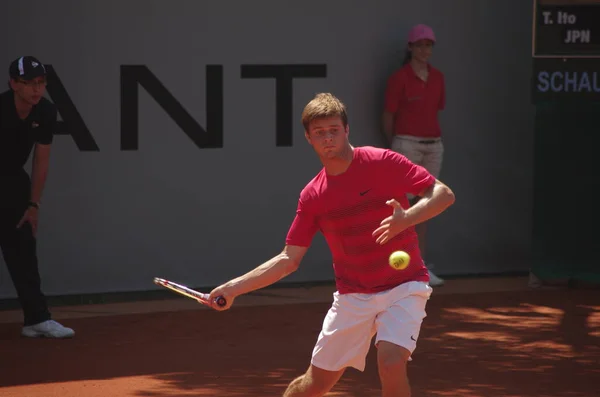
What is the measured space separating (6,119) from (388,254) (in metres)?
3.95

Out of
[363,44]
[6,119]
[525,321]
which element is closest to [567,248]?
[525,321]

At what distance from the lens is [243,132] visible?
1089cm

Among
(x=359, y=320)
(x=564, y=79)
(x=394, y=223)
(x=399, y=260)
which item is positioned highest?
(x=564, y=79)

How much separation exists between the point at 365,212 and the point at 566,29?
5.43 metres

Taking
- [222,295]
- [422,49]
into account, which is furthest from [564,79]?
[222,295]

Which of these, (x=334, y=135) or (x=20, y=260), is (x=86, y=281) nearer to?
(x=20, y=260)

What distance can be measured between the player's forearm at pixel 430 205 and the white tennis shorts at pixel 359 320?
1.45 feet

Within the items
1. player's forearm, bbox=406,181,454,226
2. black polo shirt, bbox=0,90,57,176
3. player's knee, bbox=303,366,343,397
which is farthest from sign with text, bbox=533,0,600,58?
player's knee, bbox=303,366,343,397

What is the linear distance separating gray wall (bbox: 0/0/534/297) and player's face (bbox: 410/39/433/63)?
1.71ft

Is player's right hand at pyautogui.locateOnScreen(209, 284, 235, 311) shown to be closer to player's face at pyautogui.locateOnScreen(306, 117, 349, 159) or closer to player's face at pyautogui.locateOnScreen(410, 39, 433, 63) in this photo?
player's face at pyautogui.locateOnScreen(306, 117, 349, 159)

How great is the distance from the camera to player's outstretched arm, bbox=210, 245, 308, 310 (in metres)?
5.71

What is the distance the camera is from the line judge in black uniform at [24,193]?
8711 millimetres

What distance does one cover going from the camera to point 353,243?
5.85m

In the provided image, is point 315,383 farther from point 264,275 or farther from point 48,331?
point 48,331
